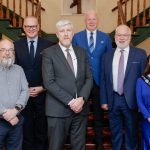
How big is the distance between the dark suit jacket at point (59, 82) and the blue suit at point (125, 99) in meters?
0.35

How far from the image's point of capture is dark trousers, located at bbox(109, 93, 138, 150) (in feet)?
12.2

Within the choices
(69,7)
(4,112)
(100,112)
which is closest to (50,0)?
(69,7)

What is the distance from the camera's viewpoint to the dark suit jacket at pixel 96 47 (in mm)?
3988

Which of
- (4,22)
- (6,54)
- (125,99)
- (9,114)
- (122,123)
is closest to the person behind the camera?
(9,114)

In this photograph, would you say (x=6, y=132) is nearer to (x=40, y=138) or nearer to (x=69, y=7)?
(x=40, y=138)

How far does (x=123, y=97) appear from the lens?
3709 millimetres

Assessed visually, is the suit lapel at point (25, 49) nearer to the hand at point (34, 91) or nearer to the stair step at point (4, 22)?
the hand at point (34, 91)

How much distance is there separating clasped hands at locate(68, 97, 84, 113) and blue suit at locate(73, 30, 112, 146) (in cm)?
62

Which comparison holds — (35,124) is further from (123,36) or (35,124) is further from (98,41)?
(123,36)

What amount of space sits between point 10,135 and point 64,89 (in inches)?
26.3

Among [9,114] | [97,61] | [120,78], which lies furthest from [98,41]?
[9,114]

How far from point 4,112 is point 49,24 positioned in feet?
15.8

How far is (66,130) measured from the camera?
3.51 metres

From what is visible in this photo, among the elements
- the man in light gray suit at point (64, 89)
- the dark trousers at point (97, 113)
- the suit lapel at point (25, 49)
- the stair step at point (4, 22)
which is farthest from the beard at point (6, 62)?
the stair step at point (4, 22)
